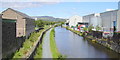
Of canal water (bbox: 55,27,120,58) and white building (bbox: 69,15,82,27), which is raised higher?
white building (bbox: 69,15,82,27)

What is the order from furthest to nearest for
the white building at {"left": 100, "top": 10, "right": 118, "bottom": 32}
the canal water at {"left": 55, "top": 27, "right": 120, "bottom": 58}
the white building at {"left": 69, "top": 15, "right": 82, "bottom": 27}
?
the white building at {"left": 69, "top": 15, "right": 82, "bottom": 27} → the white building at {"left": 100, "top": 10, "right": 118, "bottom": 32} → the canal water at {"left": 55, "top": 27, "right": 120, "bottom": 58}

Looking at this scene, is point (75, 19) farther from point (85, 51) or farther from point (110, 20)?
point (85, 51)

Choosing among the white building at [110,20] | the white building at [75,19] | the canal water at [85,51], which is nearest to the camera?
the canal water at [85,51]

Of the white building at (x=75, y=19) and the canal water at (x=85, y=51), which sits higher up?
the white building at (x=75, y=19)

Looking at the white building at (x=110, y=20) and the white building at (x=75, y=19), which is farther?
the white building at (x=75, y=19)

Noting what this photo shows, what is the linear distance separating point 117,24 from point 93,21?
1136cm

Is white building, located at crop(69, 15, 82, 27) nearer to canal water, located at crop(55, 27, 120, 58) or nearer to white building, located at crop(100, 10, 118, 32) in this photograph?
white building, located at crop(100, 10, 118, 32)

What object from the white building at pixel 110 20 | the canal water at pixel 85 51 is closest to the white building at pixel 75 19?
the white building at pixel 110 20

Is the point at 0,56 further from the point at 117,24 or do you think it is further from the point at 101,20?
the point at 101,20

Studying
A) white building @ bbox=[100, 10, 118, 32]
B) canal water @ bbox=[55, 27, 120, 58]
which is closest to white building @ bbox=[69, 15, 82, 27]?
white building @ bbox=[100, 10, 118, 32]

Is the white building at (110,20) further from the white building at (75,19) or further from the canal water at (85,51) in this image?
the white building at (75,19)

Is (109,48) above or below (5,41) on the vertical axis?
below

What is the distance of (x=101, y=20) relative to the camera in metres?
28.8

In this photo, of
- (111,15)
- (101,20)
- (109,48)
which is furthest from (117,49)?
(101,20)
